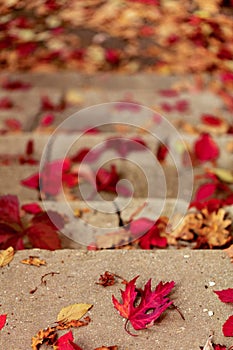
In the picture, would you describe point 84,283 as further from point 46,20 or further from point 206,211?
point 46,20

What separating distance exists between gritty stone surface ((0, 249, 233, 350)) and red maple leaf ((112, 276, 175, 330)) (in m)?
0.03

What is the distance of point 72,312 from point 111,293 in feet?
0.46

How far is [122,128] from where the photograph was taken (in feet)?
12.2

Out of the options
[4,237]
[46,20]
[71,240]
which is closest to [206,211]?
[71,240]

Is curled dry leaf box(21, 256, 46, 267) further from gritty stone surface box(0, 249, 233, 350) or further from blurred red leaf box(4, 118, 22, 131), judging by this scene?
blurred red leaf box(4, 118, 22, 131)

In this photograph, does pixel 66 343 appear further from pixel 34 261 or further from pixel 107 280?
pixel 34 261

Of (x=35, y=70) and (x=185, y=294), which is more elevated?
(x=185, y=294)

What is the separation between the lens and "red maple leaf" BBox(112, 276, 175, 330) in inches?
59.9

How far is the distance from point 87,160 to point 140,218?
861mm

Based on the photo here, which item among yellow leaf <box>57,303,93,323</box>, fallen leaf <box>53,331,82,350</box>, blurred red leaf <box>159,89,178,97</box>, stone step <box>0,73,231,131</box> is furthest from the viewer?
blurred red leaf <box>159,89,178,97</box>

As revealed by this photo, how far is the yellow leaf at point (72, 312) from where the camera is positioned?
157 cm

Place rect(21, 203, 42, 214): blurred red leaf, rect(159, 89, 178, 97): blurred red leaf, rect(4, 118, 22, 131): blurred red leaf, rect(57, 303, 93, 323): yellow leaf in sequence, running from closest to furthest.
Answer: rect(57, 303, 93, 323): yellow leaf → rect(21, 203, 42, 214): blurred red leaf → rect(4, 118, 22, 131): blurred red leaf → rect(159, 89, 178, 97): blurred red leaf

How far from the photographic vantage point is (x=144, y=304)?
1.54m

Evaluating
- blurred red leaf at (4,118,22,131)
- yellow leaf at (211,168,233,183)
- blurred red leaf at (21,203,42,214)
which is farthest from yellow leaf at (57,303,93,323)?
blurred red leaf at (4,118,22,131)
